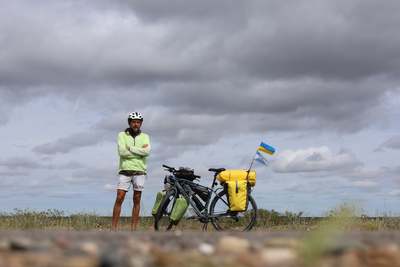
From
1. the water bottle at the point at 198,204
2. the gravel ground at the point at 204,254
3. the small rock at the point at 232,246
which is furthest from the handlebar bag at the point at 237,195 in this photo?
the small rock at the point at 232,246

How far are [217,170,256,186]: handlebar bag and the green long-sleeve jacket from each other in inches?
71.8

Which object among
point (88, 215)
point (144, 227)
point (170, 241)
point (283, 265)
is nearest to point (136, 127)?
point (144, 227)

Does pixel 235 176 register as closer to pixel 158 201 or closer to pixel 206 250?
pixel 158 201

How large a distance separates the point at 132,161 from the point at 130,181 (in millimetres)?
497

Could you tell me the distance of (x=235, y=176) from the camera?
10648mm

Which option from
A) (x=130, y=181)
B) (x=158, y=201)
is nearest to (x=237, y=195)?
(x=158, y=201)

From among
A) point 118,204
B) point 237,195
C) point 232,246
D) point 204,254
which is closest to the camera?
point 204,254

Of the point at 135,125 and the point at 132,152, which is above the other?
the point at 135,125

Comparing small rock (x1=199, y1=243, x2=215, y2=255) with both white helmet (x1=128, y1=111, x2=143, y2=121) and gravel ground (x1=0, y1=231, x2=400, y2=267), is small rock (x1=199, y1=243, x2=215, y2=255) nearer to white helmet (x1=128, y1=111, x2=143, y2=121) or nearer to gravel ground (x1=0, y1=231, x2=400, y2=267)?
gravel ground (x1=0, y1=231, x2=400, y2=267)

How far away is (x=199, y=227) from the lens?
523 inches

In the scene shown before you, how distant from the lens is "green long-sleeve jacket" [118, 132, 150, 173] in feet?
35.0

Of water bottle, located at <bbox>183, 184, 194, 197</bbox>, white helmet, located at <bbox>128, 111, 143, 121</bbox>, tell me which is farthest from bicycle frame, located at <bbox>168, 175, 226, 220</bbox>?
white helmet, located at <bbox>128, 111, 143, 121</bbox>

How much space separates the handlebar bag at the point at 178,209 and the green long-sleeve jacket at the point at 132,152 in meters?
1.18

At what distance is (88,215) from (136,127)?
4.42 metres
